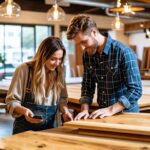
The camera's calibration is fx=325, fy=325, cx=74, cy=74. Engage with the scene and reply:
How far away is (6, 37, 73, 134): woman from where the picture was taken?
208 cm

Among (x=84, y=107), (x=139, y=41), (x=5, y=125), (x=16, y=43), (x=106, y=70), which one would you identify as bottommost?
(x=5, y=125)

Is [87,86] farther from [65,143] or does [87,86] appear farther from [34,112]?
[65,143]

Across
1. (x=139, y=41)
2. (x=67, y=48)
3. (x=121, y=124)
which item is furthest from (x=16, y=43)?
(x=121, y=124)

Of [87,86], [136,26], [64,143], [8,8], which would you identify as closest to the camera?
[64,143]

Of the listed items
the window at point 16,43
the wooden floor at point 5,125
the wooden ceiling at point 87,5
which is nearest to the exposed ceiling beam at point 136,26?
the wooden ceiling at point 87,5

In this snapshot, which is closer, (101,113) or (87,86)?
(101,113)

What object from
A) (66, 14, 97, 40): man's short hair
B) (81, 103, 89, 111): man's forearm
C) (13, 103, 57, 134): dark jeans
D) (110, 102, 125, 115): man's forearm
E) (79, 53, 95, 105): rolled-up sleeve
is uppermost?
(66, 14, 97, 40): man's short hair

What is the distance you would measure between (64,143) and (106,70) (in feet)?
2.36

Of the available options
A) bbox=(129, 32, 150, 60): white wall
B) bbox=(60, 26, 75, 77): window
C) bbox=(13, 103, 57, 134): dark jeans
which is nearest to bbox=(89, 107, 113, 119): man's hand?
bbox=(13, 103, 57, 134): dark jeans

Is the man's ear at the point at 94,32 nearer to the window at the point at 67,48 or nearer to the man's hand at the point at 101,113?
the man's hand at the point at 101,113

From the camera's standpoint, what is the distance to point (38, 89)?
2.12 metres

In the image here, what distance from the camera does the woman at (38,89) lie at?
208 centimetres

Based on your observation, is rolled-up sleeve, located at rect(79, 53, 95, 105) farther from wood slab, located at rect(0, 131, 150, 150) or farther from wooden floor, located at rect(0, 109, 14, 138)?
wooden floor, located at rect(0, 109, 14, 138)

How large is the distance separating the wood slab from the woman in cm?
37
